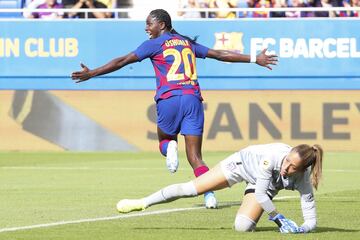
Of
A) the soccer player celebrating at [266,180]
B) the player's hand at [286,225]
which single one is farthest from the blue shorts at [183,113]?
the player's hand at [286,225]

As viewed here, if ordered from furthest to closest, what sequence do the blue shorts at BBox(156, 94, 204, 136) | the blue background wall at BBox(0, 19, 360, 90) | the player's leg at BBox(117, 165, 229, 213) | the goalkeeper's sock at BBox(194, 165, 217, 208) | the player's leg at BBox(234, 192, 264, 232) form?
the blue background wall at BBox(0, 19, 360, 90)
the blue shorts at BBox(156, 94, 204, 136)
the goalkeeper's sock at BBox(194, 165, 217, 208)
the player's leg at BBox(117, 165, 229, 213)
the player's leg at BBox(234, 192, 264, 232)

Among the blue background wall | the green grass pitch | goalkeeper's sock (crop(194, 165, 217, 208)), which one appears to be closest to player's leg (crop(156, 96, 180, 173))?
goalkeeper's sock (crop(194, 165, 217, 208))

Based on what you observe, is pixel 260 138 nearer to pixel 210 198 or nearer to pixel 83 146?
pixel 83 146

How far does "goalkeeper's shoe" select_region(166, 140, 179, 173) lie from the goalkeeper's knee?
2.19 meters

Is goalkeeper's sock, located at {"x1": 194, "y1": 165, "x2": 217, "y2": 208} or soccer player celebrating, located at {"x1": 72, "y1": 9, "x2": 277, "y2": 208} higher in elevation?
soccer player celebrating, located at {"x1": 72, "y1": 9, "x2": 277, "y2": 208}

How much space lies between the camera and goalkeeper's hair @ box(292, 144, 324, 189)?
10.9 m

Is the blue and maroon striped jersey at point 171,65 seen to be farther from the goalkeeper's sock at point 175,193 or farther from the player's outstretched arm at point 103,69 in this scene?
the goalkeeper's sock at point 175,193

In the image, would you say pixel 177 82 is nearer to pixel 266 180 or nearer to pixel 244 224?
pixel 244 224

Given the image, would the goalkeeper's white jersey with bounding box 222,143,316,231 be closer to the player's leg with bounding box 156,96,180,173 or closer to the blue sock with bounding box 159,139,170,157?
the player's leg with bounding box 156,96,180,173

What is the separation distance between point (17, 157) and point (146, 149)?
3153mm

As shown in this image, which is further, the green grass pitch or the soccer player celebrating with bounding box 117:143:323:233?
the green grass pitch

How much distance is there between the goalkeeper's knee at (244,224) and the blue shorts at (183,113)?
2744mm

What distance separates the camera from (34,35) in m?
27.3

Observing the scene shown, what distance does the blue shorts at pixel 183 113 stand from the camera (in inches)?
566
